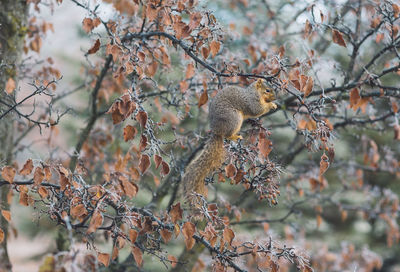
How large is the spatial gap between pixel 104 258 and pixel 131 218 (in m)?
0.20

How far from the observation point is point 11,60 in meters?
2.96

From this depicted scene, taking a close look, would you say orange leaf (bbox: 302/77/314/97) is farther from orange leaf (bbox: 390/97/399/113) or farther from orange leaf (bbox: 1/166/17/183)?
orange leaf (bbox: 1/166/17/183)

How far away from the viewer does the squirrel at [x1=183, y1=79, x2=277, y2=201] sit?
7.18 ft

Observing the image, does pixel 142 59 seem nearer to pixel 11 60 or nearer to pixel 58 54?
pixel 11 60

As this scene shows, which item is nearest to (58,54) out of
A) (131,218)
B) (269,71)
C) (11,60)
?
(11,60)

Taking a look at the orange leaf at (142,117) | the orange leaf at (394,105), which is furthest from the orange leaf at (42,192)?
the orange leaf at (394,105)

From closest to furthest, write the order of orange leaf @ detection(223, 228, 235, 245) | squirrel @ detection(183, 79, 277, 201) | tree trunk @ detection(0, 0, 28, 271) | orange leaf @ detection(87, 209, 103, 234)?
orange leaf @ detection(87, 209, 103, 234) < orange leaf @ detection(223, 228, 235, 245) < squirrel @ detection(183, 79, 277, 201) < tree trunk @ detection(0, 0, 28, 271)

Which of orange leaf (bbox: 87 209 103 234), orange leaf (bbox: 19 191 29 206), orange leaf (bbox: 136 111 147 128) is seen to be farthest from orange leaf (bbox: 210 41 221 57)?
orange leaf (bbox: 19 191 29 206)

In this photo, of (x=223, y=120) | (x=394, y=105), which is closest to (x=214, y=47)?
(x=223, y=120)

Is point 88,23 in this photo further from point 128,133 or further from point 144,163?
point 144,163

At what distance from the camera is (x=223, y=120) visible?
2176 millimetres

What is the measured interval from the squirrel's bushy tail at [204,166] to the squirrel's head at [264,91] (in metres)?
0.33

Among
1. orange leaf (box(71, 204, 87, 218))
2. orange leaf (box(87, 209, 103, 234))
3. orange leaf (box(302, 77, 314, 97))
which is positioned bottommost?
orange leaf (box(87, 209, 103, 234))

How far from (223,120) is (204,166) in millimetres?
264
